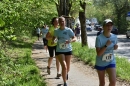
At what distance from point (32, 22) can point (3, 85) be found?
22.2ft

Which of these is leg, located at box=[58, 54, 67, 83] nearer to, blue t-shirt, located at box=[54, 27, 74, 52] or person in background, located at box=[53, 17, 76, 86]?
person in background, located at box=[53, 17, 76, 86]

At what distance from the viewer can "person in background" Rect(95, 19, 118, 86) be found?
5.76 m

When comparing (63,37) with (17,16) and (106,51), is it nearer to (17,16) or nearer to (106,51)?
(17,16)

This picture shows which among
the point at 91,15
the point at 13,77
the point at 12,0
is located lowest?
the point at 91,15

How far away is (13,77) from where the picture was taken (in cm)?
852

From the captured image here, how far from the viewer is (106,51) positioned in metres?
5.91

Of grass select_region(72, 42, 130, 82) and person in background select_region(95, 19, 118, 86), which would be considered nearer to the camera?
person in background select_region(95, 19, 118, 86)

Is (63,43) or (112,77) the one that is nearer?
(112,77)

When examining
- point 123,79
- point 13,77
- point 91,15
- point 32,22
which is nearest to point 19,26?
point 32,22

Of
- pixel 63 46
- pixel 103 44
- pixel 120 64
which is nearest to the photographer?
pixel 103 44

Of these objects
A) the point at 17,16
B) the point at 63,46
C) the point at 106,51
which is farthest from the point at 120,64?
the point at 106,51

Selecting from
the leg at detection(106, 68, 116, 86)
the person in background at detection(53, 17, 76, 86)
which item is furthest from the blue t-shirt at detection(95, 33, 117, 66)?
the person in background at detection(53, 17, 76, 86)

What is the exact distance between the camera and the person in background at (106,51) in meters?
5.76

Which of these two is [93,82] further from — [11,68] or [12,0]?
[12,0]
